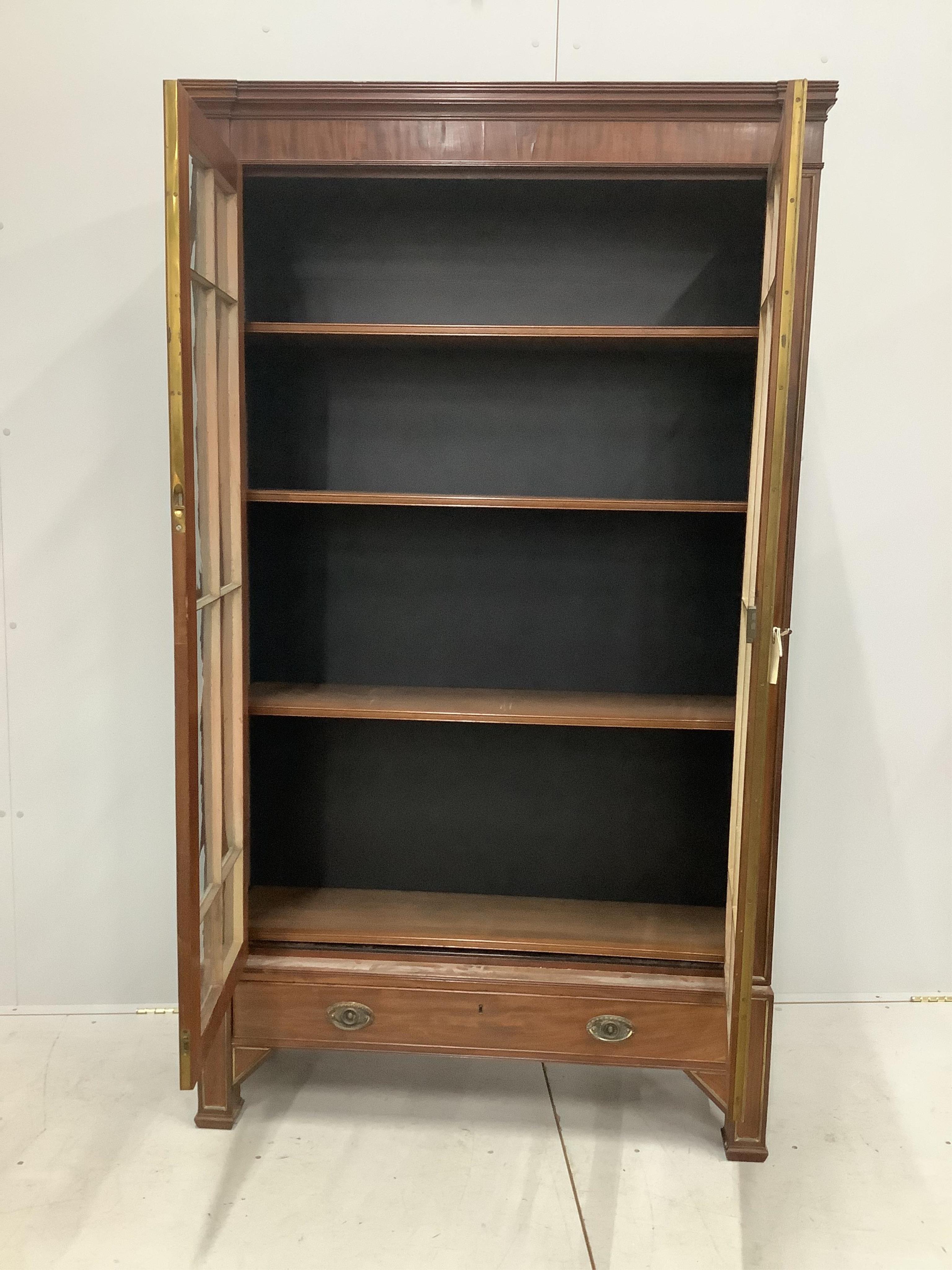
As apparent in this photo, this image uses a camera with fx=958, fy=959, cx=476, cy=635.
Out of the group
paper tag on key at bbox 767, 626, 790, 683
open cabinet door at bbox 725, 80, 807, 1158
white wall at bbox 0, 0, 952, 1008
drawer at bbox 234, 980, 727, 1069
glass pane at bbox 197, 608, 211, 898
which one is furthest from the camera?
white wall at bbox 0, 0, 952, 1008

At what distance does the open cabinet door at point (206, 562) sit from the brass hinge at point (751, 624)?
0.87 meters

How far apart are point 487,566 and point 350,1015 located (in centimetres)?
100

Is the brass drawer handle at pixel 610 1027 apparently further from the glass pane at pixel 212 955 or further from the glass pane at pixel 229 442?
the glass pane at pixel 229 442

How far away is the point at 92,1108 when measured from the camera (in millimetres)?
2008

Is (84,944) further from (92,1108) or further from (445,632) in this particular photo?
(445,632)

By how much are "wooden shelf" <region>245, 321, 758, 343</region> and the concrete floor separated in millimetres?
1580

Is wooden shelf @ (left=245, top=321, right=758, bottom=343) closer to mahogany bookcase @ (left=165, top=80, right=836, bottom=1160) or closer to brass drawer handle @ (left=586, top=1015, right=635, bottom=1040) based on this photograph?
mahogany bookcase @ (left=165, top=80, right=836, bottom=1160)

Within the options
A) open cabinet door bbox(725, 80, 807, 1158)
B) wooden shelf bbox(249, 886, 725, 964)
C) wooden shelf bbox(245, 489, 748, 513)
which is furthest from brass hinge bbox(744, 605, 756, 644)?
wooden shelf bbox(249, 886, 725, 964)

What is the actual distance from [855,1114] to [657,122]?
2.02m

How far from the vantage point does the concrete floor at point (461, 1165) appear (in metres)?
1.63

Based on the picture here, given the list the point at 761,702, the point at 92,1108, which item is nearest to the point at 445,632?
the point at 761,702

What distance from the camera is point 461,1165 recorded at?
1.84 meters

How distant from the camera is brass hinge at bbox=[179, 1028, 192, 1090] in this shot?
142 centimetres

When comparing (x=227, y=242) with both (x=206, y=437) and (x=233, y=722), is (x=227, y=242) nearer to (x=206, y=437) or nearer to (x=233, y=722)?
(x=206, y=437)
